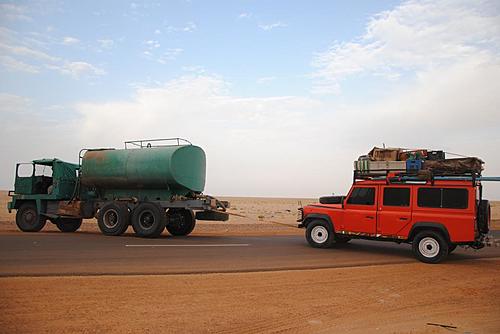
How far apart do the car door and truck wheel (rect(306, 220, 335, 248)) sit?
537 millimetres

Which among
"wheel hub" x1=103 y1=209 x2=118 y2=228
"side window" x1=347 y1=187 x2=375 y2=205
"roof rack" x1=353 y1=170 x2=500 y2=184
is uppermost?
"roof rack" x1=353 y1=170 x2=500 y2=184

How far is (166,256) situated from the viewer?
11.1m

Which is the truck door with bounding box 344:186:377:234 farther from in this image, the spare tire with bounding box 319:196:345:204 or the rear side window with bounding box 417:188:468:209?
the rear side window with bounding box 417:188:468:209

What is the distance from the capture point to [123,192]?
17688mm

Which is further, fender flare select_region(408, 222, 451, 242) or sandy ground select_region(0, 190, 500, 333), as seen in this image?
fender flare select_region(408, 222, 451, 242)

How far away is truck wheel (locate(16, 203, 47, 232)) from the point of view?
60.0ft

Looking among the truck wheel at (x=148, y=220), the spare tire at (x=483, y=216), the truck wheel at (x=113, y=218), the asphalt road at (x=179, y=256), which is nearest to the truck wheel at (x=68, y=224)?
the truck wheel at (x=113, y=218)

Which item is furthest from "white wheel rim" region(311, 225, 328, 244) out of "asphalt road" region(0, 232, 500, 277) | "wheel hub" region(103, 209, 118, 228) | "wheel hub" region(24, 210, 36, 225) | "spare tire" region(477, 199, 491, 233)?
"wheel hub" region(24, 210, 36, 225)

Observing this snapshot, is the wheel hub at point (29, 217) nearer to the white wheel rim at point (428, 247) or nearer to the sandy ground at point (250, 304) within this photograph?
the sandy ground at point (250, 304)

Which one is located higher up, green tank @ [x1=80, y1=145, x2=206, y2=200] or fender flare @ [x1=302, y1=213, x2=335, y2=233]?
green tank @ [x1=80, y1=145, x2=206, y2=200]

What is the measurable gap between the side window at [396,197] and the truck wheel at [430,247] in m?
0.97

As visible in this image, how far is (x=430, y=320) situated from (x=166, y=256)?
22.1 ft

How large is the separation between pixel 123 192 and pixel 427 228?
37.1 feet

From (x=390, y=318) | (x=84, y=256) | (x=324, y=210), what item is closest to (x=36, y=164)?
(x=84, y=256)
